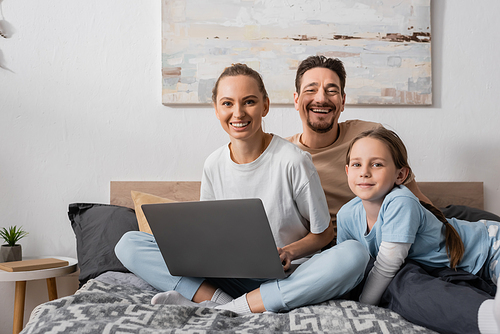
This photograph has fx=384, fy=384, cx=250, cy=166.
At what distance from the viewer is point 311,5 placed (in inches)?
72.6

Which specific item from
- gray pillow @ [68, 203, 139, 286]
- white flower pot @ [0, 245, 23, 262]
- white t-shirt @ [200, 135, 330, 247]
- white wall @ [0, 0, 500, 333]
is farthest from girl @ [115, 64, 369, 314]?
white flower pot @ [0, 245, 23, 262]

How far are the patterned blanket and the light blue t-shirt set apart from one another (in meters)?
0.24

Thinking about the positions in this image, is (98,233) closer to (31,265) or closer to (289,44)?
(31,265)

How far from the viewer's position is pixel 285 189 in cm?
115

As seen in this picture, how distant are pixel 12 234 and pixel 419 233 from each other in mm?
1606

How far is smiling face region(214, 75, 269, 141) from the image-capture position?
1.16 metres

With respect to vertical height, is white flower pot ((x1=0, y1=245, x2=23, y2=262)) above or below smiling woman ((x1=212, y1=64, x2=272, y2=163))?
below

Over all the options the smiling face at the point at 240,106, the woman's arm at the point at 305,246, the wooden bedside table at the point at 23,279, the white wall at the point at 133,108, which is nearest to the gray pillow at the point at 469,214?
the white wall at the point at 133,108

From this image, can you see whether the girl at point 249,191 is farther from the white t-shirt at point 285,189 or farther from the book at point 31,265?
the book at point 31,265

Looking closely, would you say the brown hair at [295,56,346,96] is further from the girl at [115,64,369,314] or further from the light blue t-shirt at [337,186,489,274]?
the light blue t-shirt at [337,186,489,274]

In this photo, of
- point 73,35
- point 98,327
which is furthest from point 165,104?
point 98,327

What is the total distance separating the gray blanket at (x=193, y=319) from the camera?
0.76 metres

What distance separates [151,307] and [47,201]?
1236mm

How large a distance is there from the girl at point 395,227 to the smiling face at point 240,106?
32cm
